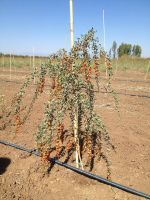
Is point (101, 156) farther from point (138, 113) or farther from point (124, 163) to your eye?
point (138, 113)

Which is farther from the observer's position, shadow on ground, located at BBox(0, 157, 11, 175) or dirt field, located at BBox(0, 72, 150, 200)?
shadow on ground, located at BBox(0, 157, 11, 175)

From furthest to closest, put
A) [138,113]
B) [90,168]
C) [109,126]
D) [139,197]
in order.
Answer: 1. [138,113]
2. [109,126]
3. [90,168]
4. [139,197]

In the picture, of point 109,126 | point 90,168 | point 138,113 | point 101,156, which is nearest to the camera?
point 90,168

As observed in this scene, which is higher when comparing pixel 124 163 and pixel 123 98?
pixel 123 98

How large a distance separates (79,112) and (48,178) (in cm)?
126

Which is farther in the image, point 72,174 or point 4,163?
point 4,163

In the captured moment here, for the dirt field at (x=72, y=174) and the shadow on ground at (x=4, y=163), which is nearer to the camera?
the dirt field at (x=72, y=174)

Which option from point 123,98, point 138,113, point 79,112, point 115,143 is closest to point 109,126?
point 115,143

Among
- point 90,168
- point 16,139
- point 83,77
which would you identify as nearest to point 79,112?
point 83,77

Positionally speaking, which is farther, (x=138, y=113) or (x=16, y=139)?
(x=138, y=113)

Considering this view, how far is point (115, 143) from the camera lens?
5.93m

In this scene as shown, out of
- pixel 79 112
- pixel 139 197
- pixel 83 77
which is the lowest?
pixel 139 197

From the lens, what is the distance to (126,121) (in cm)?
782

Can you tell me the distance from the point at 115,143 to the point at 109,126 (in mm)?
1349
